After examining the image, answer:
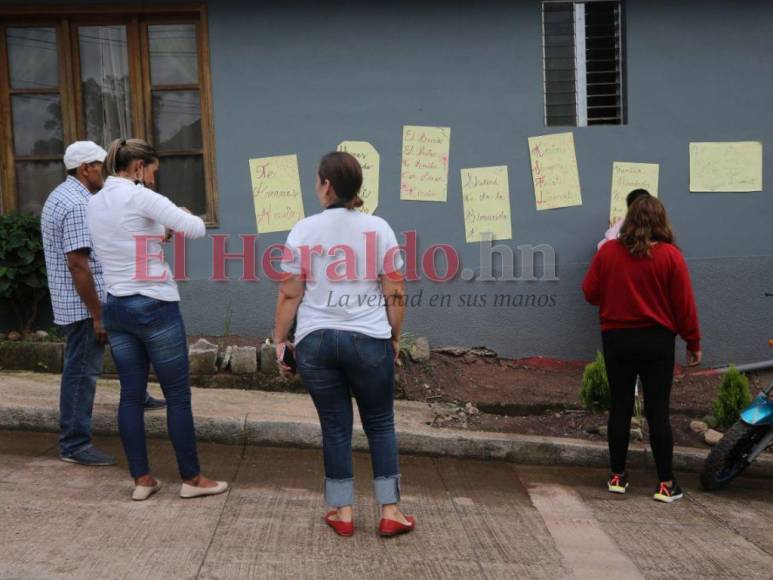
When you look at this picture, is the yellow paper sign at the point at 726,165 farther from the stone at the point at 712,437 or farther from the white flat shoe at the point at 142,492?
the white flat shoe at the point at 142,492

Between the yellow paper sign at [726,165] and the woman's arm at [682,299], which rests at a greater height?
the yellow paper sign at [726,165]

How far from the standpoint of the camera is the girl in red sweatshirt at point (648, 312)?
489 centimetres

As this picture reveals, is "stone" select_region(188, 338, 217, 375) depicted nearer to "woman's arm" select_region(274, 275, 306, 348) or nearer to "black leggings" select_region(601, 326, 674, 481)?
"woman's arm" select_region(274, 275, 306, 348)

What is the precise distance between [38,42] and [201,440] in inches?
156

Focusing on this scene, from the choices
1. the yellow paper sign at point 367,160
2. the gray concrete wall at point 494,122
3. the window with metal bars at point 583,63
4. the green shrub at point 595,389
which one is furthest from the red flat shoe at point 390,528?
the window with metal bars at point 583,63

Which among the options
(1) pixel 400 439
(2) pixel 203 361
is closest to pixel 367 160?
(2) pixel 203 361

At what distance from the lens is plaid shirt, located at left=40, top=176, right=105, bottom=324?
472cm

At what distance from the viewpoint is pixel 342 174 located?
3949mm

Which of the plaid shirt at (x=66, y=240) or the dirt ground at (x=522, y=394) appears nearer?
the plaid shirt at (x=66, y=240)

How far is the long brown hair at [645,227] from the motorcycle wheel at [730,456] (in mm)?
1310

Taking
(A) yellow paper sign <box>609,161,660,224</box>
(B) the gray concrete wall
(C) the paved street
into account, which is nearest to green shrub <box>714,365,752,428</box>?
(C) the paved street

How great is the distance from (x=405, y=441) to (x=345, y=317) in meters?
2.08

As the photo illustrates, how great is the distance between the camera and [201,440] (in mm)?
5770

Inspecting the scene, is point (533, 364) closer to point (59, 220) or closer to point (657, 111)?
point (657, 111)
